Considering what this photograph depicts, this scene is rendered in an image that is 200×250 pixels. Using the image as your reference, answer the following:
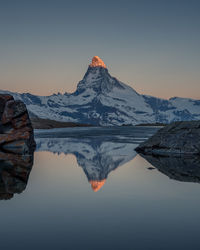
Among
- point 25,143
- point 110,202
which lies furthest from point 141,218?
point 25,143

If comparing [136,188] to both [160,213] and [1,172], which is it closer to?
[160,213]

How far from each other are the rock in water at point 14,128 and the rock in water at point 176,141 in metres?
12.0

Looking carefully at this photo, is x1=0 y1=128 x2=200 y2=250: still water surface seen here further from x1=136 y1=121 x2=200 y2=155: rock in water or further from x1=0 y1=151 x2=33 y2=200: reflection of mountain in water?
x1=136 y1=121 x2=200 y2=155: rock in water

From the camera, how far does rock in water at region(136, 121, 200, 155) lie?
25.2m

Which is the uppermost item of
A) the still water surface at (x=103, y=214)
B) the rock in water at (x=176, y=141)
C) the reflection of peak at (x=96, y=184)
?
the rock in water at (x=176, y=141)

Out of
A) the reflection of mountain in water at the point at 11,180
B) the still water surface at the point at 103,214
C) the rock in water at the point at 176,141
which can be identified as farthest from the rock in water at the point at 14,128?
the still water surface at the point at 103,214

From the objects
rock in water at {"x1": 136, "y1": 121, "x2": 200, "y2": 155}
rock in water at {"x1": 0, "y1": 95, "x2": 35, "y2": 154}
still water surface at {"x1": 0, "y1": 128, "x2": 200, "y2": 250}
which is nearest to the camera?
still water surface at {"x1": 0, "y1": 128, "x2": 200, "y2": 250}

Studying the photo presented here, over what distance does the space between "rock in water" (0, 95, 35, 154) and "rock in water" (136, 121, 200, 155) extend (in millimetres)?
11987

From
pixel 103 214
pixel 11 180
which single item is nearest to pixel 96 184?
pixel 11 180

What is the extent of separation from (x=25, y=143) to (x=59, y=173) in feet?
38.2

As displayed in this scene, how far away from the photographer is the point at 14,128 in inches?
1117

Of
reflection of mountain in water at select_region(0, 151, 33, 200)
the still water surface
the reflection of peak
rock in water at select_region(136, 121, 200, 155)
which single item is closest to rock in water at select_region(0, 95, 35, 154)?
reflection of mountain in water at select_region(0, 151, 33, 200)

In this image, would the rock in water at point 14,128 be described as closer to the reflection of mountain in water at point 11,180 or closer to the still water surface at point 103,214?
the reflection of mountain in water at point 11,180

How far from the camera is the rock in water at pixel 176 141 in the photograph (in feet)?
82.8
